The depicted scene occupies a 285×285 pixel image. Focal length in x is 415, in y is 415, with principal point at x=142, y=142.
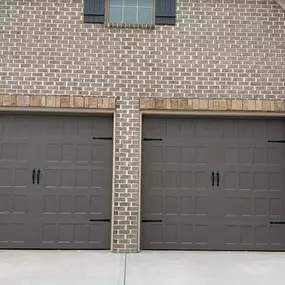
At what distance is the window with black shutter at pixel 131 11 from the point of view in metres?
7.18

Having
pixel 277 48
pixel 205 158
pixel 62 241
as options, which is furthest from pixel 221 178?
pixel 62 241

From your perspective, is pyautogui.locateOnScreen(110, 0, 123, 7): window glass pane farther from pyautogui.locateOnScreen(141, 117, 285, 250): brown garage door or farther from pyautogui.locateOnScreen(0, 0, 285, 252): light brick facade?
pyautogui.locateOnScreen(141, 117, 285, 250): brown garage door

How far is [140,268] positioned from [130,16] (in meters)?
4.24

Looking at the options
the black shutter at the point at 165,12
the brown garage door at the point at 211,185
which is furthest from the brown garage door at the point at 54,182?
the black shutter at the point at 165,12

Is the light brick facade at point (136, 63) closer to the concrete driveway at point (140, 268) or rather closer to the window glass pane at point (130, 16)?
the window glass pane at point (130, 16)

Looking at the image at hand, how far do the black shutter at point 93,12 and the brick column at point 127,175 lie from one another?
143 cm

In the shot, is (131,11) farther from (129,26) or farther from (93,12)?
(93,12)

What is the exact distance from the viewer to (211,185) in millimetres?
7207

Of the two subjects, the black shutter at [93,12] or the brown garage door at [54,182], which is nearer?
the brown garage door at [54,182]

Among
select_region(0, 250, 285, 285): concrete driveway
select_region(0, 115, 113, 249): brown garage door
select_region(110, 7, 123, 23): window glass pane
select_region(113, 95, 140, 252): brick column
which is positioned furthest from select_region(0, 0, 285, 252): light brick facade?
select_region(0, 250, 285, 285): concrete driveway

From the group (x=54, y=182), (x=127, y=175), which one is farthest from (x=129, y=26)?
(x=54, y=182)

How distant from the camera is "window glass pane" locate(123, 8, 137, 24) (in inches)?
286

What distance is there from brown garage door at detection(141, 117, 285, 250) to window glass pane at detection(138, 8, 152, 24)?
1742mm

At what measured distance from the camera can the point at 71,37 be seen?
712 centimetres
